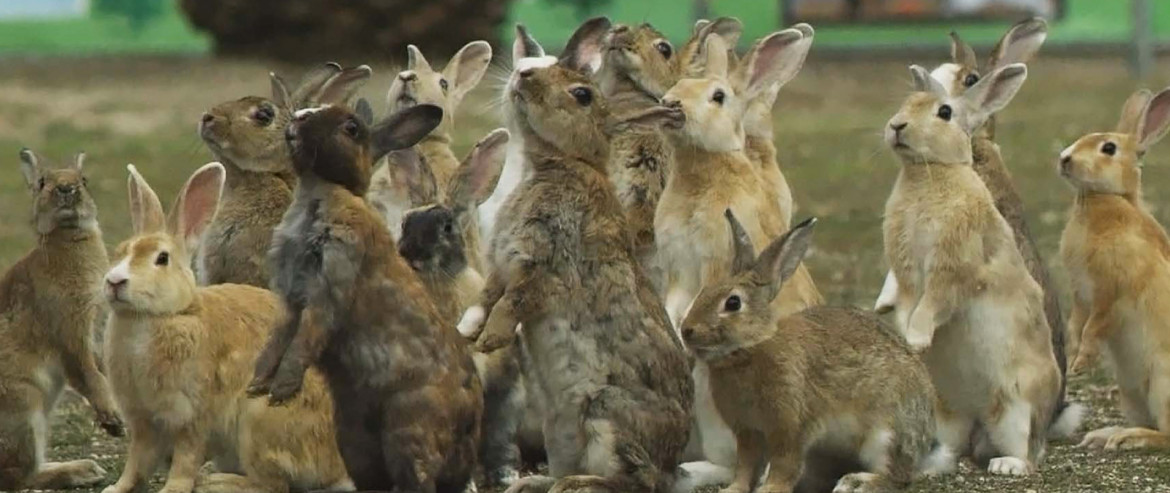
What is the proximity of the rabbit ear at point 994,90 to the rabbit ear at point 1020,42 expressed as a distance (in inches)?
52.1

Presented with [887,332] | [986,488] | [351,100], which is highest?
[351,100]

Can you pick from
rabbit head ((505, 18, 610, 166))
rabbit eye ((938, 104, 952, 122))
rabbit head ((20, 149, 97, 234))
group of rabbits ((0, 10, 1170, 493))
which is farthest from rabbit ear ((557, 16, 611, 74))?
rabbit head ((20, 149, 97, 234))

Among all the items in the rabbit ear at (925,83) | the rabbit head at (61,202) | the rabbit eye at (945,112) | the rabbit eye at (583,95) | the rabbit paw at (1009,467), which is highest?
the rabbit eye at (583,95)

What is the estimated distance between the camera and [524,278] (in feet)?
26.2

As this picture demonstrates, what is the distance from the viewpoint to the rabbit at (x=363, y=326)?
7574 mm

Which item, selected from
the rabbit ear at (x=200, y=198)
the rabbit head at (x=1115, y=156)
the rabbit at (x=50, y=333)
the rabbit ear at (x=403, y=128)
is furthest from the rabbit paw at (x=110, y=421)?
the rabbit head at (x=1115, y=156)

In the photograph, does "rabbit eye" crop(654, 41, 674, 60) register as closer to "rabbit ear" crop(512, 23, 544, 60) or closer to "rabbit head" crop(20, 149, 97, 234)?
→ "rabbit ear" crop(512, 23, 544, 60)

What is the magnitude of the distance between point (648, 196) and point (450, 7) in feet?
53.5

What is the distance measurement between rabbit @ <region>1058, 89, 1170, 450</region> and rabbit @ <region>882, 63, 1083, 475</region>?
1.84ft

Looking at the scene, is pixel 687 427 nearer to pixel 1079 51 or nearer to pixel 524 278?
pixel 524 278

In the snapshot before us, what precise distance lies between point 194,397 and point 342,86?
197cm

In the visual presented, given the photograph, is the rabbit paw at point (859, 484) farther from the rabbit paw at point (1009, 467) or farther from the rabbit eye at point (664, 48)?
the rabbit eye at point (664, 48)

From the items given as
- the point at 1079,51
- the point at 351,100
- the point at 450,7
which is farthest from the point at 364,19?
the point at 351,100

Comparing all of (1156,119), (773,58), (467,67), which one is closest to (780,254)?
(773,58)
